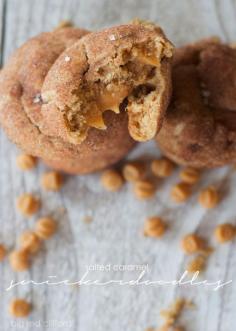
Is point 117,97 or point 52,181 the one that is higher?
point 117,97

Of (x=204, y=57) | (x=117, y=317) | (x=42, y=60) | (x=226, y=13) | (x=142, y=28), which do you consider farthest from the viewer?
(x=226, y=13)

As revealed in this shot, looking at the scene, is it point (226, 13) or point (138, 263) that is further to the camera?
point (226, 13)

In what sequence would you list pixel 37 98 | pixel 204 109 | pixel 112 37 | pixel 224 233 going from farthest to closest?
pixel 224 233 < pixel 204 109 < pixel 37 98 < pixel 112 37

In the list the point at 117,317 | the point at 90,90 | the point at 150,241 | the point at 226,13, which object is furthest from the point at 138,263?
the point at 226,13

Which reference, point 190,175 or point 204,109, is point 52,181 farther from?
point 204,109

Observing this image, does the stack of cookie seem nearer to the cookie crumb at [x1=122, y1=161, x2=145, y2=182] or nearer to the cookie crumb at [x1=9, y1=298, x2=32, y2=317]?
the cookie crumb at [x1=122, y1=161, x2=145, y2=182]

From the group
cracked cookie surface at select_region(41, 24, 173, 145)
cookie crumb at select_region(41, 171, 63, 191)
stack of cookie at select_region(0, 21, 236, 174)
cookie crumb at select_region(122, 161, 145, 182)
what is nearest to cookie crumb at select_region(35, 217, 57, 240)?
cookie crumb at select_region(41, 171, 63, 191)

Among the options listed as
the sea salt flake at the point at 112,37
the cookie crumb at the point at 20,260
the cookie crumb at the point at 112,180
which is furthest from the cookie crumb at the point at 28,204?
the sea salt flake at the point at 112,37

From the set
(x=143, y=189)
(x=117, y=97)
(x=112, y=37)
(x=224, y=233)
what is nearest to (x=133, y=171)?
(x=143, y=189)

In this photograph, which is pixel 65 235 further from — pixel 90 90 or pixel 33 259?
pixel 90 90
